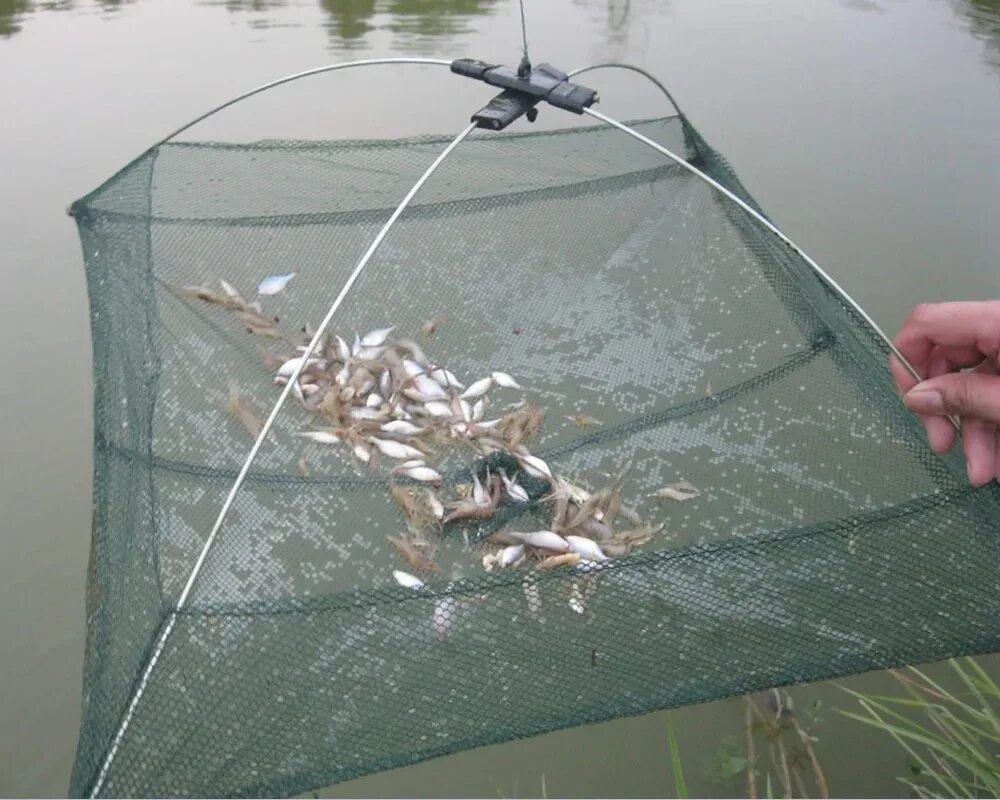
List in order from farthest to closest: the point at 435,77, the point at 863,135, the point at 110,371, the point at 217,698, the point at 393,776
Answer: the point at 435,77 → the point at 863,135 → the point at 110,371 → the point at 393,776 → the point at 217,698

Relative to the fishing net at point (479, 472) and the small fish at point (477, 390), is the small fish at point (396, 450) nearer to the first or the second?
the fishing net at point (479, 472)

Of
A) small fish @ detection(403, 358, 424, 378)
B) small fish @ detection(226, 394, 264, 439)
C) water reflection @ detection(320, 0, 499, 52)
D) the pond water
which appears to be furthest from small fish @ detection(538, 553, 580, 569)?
water reflection @ detection(320, 0, 499, 52)

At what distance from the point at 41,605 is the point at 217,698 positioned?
44.3 inches

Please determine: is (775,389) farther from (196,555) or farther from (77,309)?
(77,309)

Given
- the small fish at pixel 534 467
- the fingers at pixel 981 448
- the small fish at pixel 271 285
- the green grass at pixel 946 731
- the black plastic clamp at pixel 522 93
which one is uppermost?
the black plastic clamp at pixel 522 93

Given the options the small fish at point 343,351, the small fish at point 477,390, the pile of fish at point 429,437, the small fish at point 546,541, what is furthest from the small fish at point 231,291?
the small fish at point 546,541

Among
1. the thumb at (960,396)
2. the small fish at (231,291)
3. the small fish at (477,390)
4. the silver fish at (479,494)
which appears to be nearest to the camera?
the thumb at (960,396)

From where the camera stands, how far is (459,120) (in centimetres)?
534

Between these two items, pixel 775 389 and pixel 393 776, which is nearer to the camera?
pixel 393 776

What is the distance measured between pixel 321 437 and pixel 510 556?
72 centimetres

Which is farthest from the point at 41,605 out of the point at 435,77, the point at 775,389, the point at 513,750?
A: the point at 435,77

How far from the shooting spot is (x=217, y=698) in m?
1.78

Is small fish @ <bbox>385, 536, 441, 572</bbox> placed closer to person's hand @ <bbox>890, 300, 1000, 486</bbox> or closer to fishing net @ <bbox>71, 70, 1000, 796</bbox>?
fishing net @ <bbox>71, 70, 1000, 796</bbox>

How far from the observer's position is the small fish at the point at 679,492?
8.71 feet
